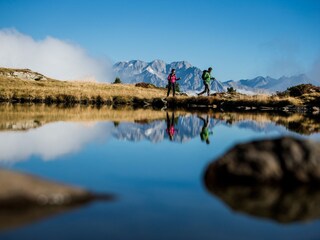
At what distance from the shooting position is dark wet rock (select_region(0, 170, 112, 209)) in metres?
10.5

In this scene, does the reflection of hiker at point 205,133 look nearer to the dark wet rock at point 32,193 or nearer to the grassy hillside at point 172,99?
the dark wet rock at point 32,193

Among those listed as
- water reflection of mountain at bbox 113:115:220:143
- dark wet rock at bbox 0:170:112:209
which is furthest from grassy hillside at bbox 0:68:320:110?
dark wet rock at bbox 0:170:112:209

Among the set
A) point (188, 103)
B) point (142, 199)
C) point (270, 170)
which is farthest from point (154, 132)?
point (188, 103)

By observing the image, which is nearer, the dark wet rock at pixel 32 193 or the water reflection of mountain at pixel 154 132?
the dark wet rock at pixel 32 193

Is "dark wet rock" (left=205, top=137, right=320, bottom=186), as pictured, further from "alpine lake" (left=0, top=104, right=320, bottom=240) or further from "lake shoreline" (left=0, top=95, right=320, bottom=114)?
"lake shoreline" (left=0, top=95, right=320, bottom=114)

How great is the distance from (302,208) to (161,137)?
16.5 meters

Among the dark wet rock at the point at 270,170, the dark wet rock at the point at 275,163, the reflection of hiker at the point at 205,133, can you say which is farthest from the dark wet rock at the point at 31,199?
the reflection of hiker at the point at 205,133

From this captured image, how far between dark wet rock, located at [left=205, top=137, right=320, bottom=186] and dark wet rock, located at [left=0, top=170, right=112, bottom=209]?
14.0ft

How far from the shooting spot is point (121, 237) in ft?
30.7

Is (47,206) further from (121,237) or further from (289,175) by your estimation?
(289,175)

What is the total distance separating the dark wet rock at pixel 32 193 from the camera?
10548 millimetres

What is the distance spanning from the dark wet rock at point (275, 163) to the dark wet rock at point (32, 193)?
4.28 meters

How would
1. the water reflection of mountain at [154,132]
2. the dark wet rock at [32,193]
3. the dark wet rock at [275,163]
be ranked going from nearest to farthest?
1. the dark wet rock at [32,193]
2. the dark wet rock at [275,163]
3. the water reflection of mountain at [154,132]

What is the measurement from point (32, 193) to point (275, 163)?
652cm
